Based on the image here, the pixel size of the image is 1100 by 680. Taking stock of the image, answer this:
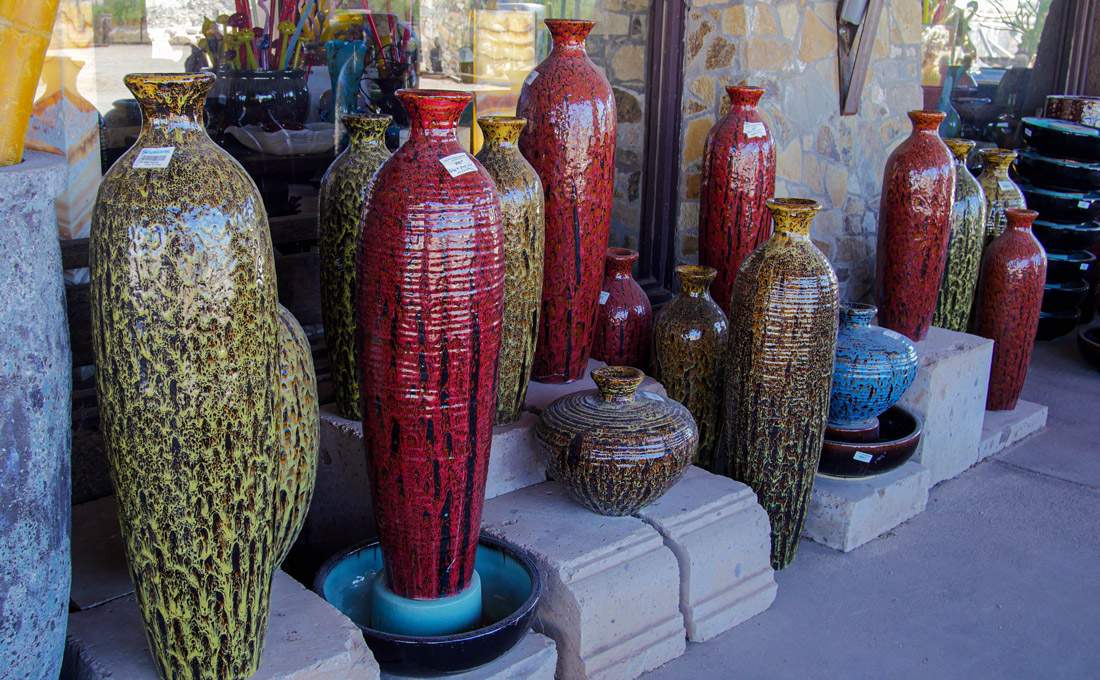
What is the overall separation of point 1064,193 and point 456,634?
3.95 m

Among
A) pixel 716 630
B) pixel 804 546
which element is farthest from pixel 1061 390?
pixel 716 630

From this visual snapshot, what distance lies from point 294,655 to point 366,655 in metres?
0.12

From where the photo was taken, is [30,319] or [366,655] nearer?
[30,319]

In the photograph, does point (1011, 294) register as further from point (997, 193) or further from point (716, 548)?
point (716, 548)

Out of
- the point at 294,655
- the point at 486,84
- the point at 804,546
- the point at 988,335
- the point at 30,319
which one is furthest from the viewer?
the point at 988,335

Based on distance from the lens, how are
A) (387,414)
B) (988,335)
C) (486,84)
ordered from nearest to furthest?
1. (387,414)
2. (486,84)
3. (988,335)

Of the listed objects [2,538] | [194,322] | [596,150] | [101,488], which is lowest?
[101,488]

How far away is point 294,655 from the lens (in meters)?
1.62

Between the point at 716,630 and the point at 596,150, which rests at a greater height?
the point at 596,150

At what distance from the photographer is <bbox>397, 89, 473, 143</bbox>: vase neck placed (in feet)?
5.55

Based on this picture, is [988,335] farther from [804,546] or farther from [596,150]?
[596,150]

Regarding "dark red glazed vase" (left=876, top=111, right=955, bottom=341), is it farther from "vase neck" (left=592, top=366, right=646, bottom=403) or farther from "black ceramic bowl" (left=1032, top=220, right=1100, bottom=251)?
"black ceramic bowl" (left=1032, top=220, right=1100, bottom=251)

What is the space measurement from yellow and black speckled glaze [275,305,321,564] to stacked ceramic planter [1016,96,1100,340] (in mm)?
4035

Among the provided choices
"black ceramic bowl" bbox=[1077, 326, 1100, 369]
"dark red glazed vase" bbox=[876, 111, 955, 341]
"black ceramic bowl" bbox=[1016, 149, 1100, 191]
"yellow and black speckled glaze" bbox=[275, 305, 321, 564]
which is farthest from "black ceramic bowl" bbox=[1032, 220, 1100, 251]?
"yellow and black speckled glaze" bbox=[275, 305, 321, 564]
